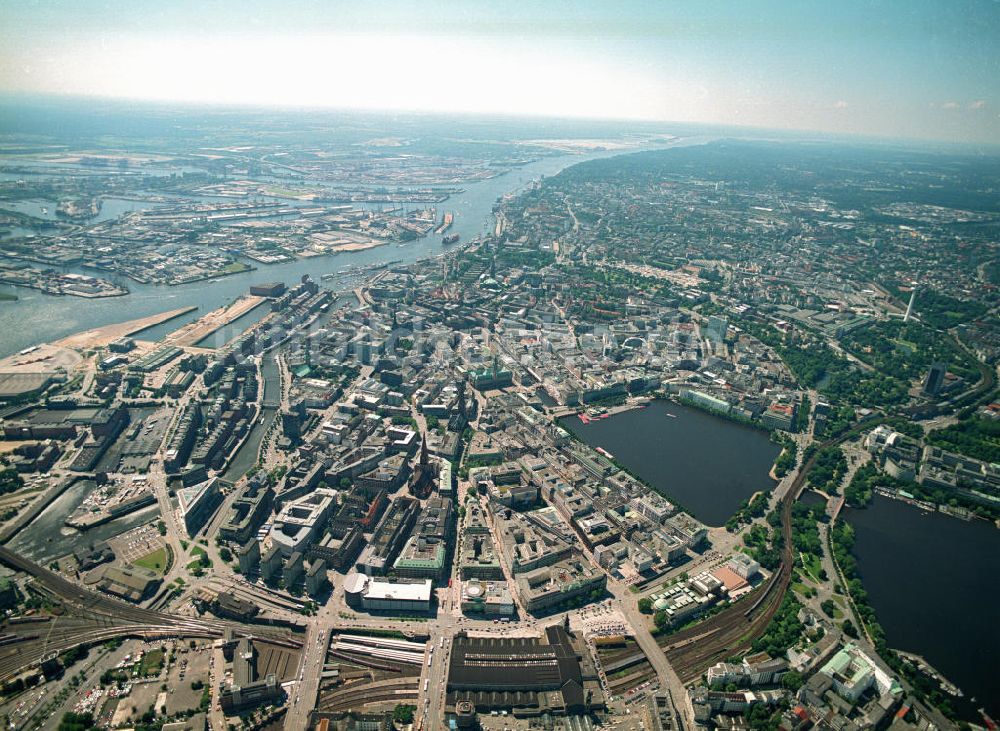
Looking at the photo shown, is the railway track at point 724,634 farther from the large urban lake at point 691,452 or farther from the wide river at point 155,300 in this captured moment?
the wide river at point 155,300

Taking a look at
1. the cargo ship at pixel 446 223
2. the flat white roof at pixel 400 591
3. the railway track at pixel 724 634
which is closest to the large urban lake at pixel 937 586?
the railway track at pixel 724 634

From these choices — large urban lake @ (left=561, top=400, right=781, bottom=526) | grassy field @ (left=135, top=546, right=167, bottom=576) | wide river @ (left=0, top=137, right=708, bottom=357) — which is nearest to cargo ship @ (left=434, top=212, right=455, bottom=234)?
wide river @ (left=0, top=137, right=708, bottom=357)

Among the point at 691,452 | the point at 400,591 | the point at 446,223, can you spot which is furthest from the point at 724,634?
the point at 446,223

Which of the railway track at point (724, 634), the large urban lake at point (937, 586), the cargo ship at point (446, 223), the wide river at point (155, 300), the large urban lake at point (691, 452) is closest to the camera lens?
the railway track at point (724, 634)

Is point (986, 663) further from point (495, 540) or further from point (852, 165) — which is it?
point (852, 165)

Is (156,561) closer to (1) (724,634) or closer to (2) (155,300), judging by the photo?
(1) (724,634)

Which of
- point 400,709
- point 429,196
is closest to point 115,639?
Result: point 400,709
